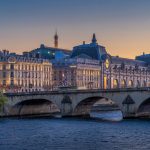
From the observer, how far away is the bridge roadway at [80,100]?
356ft

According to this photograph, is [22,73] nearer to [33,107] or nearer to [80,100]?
[33,107]

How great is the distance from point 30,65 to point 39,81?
9885 millimetres

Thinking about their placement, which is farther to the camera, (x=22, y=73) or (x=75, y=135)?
(x=22, y=73)

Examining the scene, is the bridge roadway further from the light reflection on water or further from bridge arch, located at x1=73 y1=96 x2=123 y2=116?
the light reflection on water

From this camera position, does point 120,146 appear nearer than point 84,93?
Yes

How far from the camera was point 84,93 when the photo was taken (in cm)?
11462

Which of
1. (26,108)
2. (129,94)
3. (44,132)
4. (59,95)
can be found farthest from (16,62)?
(44,132)

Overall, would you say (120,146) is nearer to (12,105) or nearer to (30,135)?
(30,135)

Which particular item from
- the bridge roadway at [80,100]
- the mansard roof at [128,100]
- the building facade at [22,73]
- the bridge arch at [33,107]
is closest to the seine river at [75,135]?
the bridge roadway at [80,100]

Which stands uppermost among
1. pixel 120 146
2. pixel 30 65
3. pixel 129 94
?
pixel 30 65

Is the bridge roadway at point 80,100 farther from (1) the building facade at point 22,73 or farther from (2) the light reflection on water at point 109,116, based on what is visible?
(1) the building facade at point 22,73

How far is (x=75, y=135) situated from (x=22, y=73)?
104 metres

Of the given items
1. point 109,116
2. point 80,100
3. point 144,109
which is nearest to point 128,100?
point 144,109

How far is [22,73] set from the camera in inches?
7141
